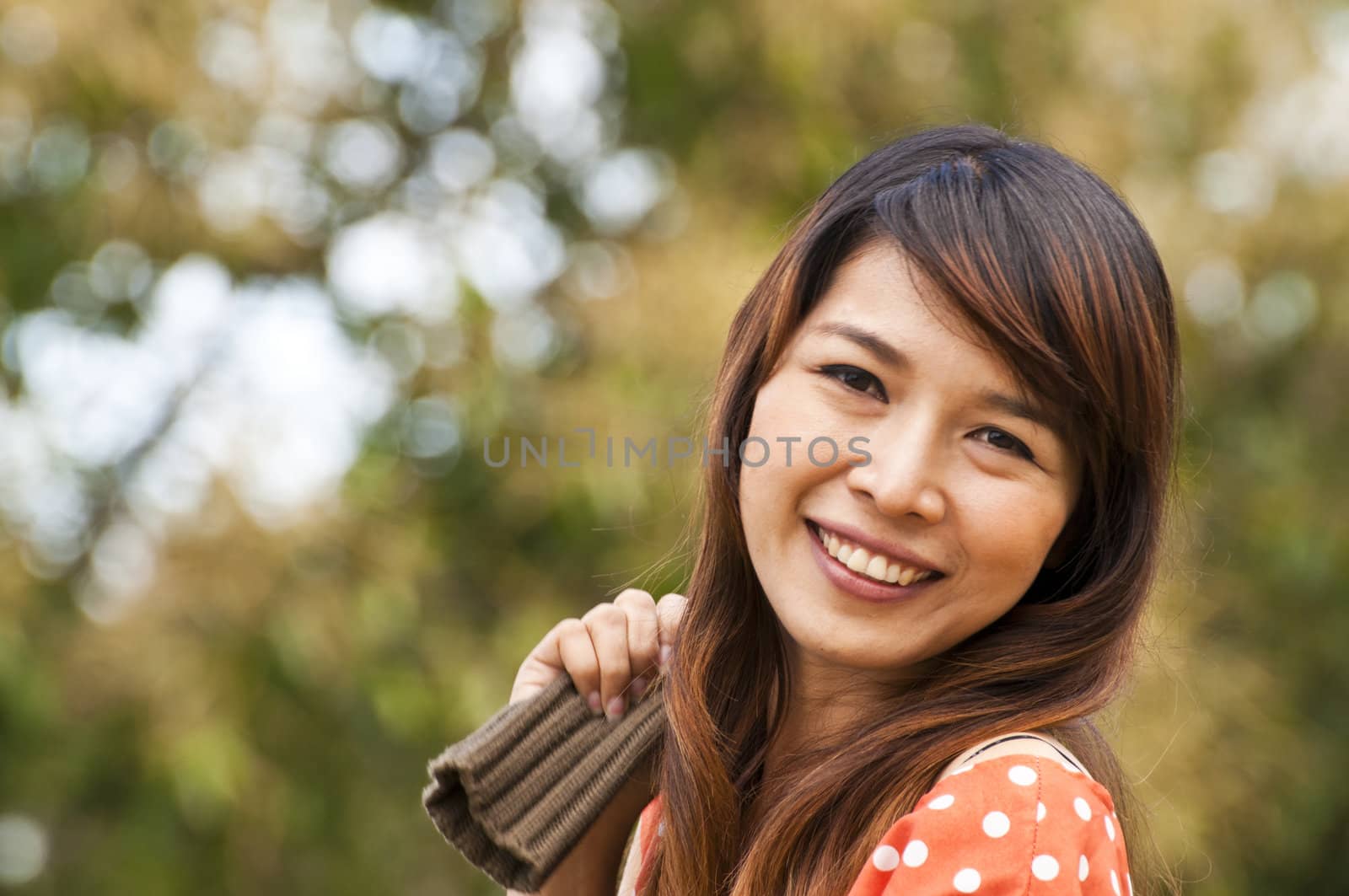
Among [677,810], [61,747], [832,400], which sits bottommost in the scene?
[61,747]

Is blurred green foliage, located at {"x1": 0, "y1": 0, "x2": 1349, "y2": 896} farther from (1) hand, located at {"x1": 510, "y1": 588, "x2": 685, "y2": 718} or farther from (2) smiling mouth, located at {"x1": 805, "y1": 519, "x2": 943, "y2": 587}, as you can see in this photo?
(2) smiling mouth, located at {"x1": 805, "y1": 519, "x2": 943, "y2": 587}

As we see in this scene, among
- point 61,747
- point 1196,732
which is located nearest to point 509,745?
point 61,747

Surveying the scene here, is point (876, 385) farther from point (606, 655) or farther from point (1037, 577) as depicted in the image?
point (606, 655)

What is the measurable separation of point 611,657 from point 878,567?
1.45 ft

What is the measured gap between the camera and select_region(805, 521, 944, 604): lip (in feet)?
5.15

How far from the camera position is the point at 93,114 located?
15.1 ft

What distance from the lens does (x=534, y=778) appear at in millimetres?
1772

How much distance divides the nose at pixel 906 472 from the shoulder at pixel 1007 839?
0.84 feet

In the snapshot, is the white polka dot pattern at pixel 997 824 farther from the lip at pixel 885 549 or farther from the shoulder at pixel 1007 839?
the lip at pixel 885 549

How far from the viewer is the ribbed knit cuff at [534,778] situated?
1.73 m

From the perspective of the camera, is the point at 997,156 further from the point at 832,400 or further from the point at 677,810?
the point at 677,810

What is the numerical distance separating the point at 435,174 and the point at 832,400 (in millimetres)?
4059
